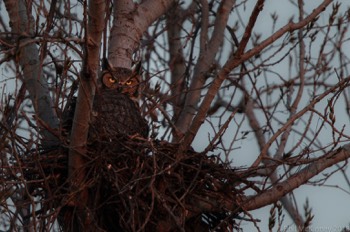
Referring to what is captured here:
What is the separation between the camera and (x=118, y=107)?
5.46 meters

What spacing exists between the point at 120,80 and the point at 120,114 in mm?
411

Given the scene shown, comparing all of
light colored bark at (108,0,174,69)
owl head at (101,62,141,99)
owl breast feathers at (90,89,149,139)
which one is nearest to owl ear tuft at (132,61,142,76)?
owl head at (101,62,141,99)

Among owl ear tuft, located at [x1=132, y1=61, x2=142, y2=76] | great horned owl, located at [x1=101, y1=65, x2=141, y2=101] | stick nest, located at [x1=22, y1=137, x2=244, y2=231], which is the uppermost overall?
owl ear tuft, located at [x1=132, y1=61, x2=142, y2=76]

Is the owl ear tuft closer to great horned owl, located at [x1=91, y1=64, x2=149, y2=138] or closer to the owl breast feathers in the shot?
great horned owl, located at [x1=91, y1=64, x2=149, y2=138]

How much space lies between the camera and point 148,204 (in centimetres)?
470

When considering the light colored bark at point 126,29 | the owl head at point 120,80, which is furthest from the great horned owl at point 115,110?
the light colored bark at point 126,29

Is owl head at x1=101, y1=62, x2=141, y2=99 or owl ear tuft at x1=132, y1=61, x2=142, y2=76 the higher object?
owl ear tuft at x1=132, y1=61, x2=142, y2=76

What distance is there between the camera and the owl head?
5.68 metres

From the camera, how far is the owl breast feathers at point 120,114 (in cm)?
522

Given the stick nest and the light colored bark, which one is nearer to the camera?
the stick nest

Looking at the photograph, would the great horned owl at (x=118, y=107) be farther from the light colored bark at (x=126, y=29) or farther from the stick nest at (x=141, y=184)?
the stick nest at (x=141, y=184)

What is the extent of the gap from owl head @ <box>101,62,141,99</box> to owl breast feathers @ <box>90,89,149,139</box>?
0.08m

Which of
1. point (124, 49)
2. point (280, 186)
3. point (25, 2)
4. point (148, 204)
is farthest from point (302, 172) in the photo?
point (25, 2)

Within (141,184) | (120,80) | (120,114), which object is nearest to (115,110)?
(120,114)
